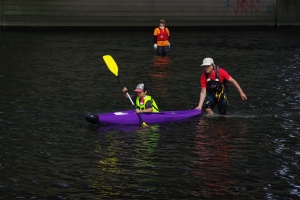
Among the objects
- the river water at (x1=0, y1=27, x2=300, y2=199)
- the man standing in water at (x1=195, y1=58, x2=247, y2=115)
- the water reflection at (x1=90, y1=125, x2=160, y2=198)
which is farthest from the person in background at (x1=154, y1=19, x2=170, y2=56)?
the water reflection at (x1=90, y1=125, x2=160, y2=198)

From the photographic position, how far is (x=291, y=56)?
34688 millimetres

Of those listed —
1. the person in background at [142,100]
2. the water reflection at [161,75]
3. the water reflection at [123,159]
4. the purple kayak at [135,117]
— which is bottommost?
the water reflection at [161,75]

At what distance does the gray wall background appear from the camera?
44.7 m

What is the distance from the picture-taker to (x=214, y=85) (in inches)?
722

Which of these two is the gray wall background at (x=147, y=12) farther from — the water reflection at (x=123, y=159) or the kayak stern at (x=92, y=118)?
the water reflection at (x=123, y=159)

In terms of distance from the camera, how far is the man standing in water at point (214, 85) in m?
18.0

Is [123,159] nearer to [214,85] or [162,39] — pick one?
[214,85]

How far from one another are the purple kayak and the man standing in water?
534 mm

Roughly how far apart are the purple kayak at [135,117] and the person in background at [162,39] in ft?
44.5

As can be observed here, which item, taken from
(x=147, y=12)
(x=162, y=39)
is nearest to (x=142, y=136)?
(x=162, y=39)

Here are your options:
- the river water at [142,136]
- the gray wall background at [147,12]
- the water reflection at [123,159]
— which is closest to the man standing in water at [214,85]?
the river water at [142,136]

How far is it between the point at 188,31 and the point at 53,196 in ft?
117

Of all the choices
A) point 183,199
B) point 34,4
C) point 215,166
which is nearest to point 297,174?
point 215,166

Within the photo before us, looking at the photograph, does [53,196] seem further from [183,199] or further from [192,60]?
[192,60]
